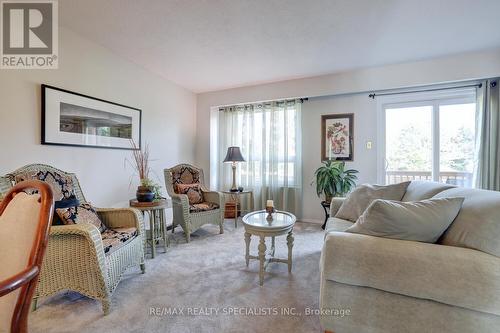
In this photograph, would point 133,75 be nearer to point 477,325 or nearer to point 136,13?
point 136,13

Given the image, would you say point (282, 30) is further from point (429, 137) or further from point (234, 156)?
point (429, 137)

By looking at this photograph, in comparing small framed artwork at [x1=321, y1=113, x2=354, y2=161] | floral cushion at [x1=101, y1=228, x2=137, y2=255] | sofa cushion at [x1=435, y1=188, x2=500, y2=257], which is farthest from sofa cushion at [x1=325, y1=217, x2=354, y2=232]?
small framed artwork at [x1=321, y1=113, x2=354, y2=161]

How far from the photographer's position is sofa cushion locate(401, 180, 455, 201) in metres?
1.76

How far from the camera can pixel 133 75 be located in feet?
10.5

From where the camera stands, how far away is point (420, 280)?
3.60ft

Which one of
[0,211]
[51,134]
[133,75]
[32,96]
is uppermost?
[133,75]

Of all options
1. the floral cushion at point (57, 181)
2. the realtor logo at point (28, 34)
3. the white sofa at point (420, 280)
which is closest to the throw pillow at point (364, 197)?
the white sofa at point (420, 280)

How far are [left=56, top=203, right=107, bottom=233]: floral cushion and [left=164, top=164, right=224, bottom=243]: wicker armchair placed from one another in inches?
41.4

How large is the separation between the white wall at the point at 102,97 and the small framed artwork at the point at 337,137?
8.20ft

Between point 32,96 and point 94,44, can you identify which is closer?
point 32,96

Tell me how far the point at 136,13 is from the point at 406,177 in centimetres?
403

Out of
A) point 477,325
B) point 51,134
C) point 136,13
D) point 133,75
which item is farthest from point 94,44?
point 477,325

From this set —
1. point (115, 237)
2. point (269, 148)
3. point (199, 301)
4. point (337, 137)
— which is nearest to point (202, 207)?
point (115, 237)

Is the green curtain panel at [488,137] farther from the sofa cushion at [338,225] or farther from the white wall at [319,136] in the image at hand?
the sofa cushion at [338,225]
